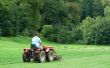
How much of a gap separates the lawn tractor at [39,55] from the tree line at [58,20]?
46.3 meters

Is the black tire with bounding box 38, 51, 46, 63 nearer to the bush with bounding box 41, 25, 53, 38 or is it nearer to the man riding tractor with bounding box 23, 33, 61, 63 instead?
the man riding tractor with bounding box 23, 33, 61, 63

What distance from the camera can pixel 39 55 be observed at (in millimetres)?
26188

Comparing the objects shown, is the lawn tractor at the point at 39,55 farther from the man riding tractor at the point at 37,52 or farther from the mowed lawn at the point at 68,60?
the mowed lawn at the point at 68,60

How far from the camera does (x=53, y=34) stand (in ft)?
323

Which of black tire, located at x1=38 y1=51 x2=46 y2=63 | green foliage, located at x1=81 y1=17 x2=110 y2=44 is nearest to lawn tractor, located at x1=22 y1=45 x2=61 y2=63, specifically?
black tire, located at x1=38 y1=51 x2=46 y2=63

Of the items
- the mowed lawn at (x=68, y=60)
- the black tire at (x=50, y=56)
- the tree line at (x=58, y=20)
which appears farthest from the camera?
the tree line at (x=58, y=20)

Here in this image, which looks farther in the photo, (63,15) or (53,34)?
(63,15)

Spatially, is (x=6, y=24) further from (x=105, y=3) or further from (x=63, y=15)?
(x=105, y=3)

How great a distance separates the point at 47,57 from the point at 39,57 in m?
1.30

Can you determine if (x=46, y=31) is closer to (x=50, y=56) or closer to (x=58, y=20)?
(x=58, y=20)

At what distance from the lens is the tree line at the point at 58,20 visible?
77.2 meters

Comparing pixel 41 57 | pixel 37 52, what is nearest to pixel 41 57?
pixel 41 57

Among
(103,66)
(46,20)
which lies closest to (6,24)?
(46,20)

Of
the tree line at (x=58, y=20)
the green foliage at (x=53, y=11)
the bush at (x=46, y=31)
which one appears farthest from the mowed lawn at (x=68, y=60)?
the green foliage at (x=53, y=11)
